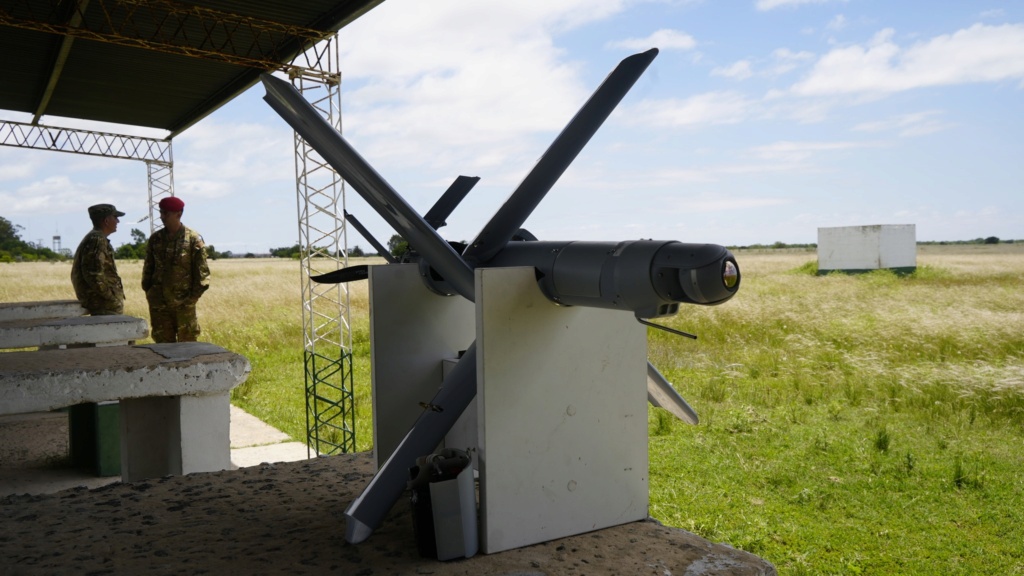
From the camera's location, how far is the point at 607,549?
95.4 inches

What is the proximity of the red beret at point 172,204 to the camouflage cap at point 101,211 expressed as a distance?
1.26 metres

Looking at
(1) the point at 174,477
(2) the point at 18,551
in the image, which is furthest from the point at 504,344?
(1) the point at 174,477

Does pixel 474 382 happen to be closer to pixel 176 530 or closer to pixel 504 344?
pixel 504 344

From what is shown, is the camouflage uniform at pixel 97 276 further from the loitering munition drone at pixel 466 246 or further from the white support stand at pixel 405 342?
the loitering munition drone at pixel 466 246

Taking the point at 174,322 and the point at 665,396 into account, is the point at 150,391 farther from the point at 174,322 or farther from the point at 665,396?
the point at 174,322

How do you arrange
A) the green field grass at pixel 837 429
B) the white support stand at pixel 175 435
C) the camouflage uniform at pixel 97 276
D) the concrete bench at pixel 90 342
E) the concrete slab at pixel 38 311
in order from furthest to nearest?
the concrete slab at pixel 38 311, the camouflage uniform at pixel 97 276, the concrete bench at pixel 90 342, the green field grass at pixel 837 429, the white support stand at pixel 175 435

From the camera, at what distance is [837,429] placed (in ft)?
25.0

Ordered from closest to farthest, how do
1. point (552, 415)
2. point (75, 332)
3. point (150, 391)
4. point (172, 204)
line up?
point (552, 415) → point (150, 391) → point (75, 332) → point (172, 204)

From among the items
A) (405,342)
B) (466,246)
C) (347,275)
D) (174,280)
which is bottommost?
(405,342)

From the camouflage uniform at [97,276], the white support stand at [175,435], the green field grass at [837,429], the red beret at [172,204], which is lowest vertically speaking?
the green field grass at [837,429]

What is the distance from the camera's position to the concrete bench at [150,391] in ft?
12.2

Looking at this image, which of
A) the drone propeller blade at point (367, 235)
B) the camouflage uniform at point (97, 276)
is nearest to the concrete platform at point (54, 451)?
the camouflage uniform at point (97, 276)

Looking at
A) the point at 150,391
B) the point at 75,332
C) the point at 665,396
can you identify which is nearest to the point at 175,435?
the point at 150,391

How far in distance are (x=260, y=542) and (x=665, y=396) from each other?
155 centimetres
